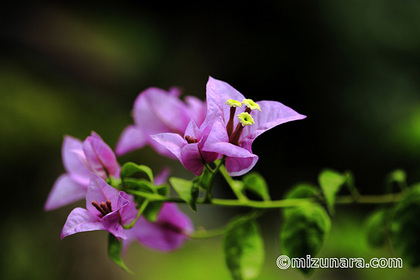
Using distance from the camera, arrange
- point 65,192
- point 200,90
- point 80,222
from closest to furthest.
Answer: point 80,222 → point 65,192 → point 200,90

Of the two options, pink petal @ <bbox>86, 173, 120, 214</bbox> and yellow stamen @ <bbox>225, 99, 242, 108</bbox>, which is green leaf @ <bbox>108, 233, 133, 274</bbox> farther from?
yellow stamen @ <bbox>225, 99, 242, 108</bbox>

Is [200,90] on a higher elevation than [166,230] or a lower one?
higher

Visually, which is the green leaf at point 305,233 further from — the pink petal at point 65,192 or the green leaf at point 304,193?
the pink petal at point 65,192

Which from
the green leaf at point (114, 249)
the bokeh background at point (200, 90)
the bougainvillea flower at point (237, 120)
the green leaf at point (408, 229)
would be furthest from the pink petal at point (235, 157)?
the bokeh background at point (200, 90)

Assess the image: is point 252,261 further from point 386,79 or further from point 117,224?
point 386,79

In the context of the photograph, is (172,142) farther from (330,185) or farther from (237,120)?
(330,185)

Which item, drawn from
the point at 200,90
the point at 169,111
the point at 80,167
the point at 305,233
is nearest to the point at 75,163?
the point at 80,167

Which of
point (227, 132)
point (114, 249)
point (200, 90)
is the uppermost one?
point (200, 90)

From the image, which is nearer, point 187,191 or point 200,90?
point 187,191
